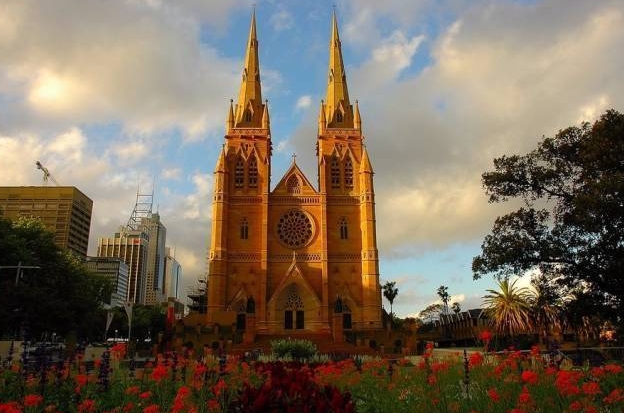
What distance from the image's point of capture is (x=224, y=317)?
43344mm

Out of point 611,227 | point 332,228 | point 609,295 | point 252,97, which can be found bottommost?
point 609,295

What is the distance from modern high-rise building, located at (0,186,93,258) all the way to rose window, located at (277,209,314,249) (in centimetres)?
6952

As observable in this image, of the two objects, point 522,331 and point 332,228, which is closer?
point 522,331

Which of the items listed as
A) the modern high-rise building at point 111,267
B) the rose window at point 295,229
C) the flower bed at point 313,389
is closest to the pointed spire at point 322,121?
the rose window at point 295,229

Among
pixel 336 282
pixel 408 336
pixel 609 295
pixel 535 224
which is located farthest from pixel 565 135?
pixel 336 282

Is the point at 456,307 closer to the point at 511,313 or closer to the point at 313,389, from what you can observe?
the point at 511,313

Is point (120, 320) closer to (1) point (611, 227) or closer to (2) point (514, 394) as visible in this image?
(1) point (611, 227)

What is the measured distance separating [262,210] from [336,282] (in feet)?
32.5

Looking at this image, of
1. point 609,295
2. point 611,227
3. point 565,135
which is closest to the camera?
point 611,227

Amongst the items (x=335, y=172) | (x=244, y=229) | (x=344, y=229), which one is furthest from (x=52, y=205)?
(x=344, y=229)

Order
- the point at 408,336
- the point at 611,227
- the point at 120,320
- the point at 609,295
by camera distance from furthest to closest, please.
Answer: the point at 120,320 < the point at 408,336 < the point at 609,295 < the point at 611,227

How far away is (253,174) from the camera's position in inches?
1993

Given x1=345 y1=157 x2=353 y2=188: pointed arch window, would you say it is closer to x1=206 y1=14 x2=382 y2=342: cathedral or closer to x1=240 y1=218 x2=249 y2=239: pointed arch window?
x1=206 y1=14 x2=382 y2=342: cathedral

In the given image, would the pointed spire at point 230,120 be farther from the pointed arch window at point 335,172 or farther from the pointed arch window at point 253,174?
the pointed arch window at point 335,172
